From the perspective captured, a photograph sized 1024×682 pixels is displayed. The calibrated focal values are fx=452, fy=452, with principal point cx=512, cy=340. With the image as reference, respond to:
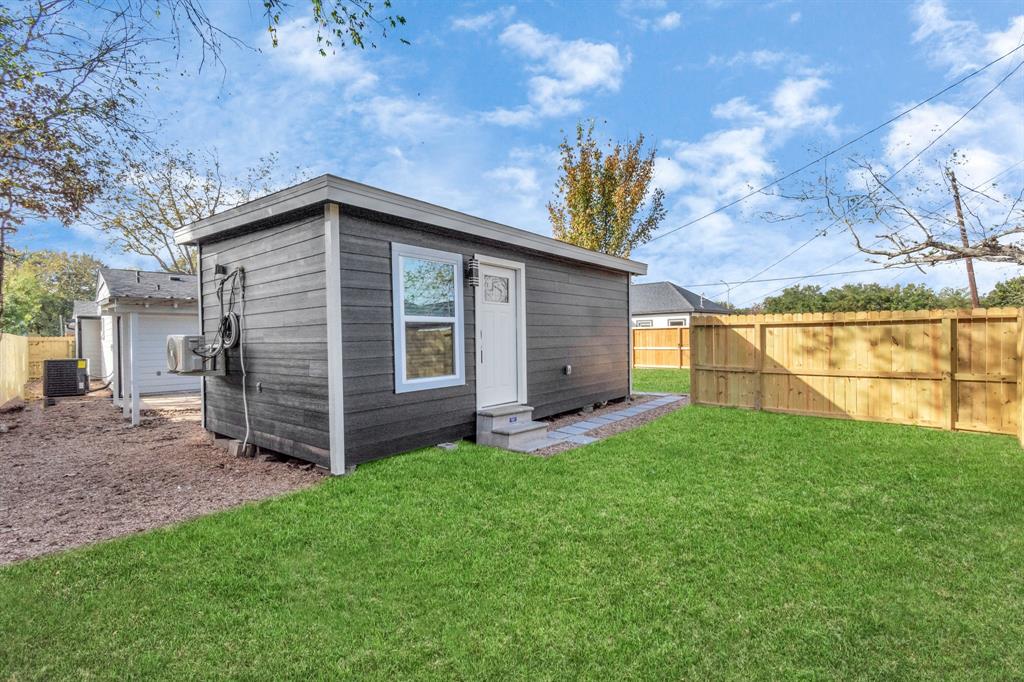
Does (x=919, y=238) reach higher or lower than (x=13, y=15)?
lower

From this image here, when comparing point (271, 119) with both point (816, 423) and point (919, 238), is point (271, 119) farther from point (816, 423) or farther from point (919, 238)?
point (919, 238)

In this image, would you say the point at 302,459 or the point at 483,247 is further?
the point at 483,247

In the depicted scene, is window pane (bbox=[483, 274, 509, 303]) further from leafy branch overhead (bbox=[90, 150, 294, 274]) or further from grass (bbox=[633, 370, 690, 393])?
leafy branch overhead (bbox=[90, 150, 294, 274])

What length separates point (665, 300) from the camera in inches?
775

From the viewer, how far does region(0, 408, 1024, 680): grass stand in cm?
174

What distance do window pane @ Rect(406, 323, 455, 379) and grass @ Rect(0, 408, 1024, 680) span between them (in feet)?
4.22

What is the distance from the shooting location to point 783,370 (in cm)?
688

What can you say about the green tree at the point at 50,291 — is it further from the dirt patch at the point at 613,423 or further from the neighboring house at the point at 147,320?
the dirt patch at the point at 613,423

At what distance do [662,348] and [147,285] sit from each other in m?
15.3

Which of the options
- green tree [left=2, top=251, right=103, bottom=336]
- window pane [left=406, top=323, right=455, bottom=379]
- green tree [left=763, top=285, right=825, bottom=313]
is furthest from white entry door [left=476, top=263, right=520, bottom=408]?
green tree [left=2, top=251, right=103, bottom=336]

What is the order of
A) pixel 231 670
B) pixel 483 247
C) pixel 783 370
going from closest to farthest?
pixel 231 670, pixel 483 247, pixel 783 370

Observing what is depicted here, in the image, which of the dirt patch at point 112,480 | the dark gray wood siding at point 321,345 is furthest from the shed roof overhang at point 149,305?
the dark gray wood siding at point 321,345

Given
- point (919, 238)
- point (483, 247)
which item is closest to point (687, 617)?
point (483, 247)

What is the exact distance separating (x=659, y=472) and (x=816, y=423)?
343 centimetres
